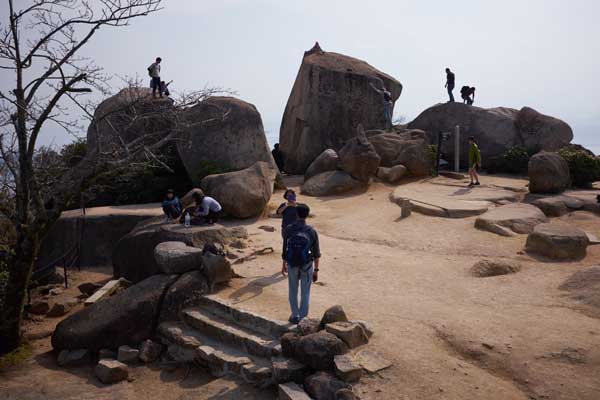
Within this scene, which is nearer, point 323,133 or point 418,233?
point 418,233

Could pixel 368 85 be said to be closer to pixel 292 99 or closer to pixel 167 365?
pixel 292 99

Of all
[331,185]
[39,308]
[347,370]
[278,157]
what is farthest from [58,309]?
[278,157]

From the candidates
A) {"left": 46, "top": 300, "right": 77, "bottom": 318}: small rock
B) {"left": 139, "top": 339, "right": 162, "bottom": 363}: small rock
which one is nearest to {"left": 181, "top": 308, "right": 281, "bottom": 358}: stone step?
{"left": 139, "top": 339, "right": 162, "bottom": 363}: small rock

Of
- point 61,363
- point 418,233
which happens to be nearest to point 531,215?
point 418,233

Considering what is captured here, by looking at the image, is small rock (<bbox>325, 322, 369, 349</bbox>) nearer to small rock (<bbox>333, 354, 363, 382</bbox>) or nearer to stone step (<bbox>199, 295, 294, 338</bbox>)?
small rock (<bbox>333, 354, 363, 382</bbox>)

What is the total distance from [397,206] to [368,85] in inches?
333

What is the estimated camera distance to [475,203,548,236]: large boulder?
1134cm

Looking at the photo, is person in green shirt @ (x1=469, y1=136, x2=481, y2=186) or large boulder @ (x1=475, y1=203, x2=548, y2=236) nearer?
large boulder @ (x1=475, y1=203, x2=548, y2=236)

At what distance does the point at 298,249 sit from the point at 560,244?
5.58 m

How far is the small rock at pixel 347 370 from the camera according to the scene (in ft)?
19.5

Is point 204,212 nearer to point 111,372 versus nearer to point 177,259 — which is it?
point 177,259

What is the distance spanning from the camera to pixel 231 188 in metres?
13.1

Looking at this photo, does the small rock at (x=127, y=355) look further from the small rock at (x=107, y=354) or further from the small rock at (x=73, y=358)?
the small rock at (x=73, y=358)

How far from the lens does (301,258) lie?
6.72 metres
